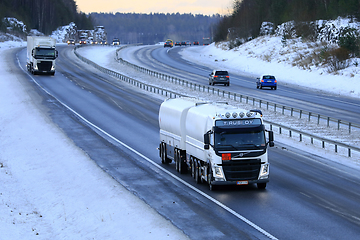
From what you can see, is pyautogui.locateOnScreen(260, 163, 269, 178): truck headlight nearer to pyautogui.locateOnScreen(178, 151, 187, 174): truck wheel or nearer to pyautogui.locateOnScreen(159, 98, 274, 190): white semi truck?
pyautogui.locateOnScreen(159, 98, 274, 190): white semi truck

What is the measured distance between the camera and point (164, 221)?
1355 cm

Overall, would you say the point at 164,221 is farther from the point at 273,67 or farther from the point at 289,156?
the point at 273,67

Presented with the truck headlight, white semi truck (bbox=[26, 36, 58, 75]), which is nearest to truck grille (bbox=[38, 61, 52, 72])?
white semi truck (bbox=[26, 36, 58, 75])

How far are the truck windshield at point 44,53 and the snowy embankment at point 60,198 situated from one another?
30375 millimetres

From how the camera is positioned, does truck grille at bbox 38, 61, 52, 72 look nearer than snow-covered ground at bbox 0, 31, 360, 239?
No

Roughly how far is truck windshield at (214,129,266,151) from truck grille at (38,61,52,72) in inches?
1900

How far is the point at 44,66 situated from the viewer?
61531mm

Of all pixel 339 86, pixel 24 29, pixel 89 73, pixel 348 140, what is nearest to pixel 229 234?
pixel 348 140

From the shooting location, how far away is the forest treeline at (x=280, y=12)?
71.4m

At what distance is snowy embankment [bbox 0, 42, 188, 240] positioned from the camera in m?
13.1

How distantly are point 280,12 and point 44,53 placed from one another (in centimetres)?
5243

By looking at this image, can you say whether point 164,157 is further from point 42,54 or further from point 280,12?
point 280,12

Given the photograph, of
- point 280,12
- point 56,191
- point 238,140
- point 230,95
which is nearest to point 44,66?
point 230,95

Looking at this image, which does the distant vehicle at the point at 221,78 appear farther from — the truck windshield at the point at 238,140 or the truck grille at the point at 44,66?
the truck windshield at the point at 238,140
